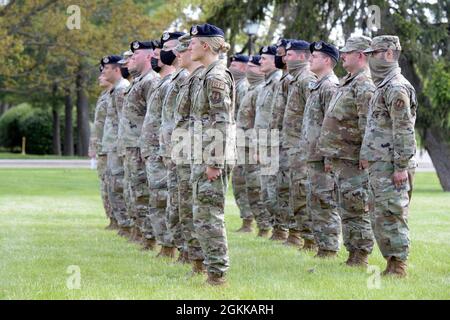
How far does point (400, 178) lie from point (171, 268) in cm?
248

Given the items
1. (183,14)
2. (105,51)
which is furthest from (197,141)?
(183,14)

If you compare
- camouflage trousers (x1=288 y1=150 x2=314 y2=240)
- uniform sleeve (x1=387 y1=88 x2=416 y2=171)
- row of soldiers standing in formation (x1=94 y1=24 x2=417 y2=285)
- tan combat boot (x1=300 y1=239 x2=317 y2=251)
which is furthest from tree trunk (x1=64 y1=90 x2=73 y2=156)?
uniform sleeve (x1=387 y1=88 x2=416 y2=171)

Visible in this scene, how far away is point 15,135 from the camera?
1770 inches

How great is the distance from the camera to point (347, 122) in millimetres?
9047

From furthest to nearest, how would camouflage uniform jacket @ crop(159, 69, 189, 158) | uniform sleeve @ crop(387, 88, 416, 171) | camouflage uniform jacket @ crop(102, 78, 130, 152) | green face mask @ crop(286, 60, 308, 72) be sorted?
camouflage uniform jacket @ crop(102, 78, 130, 152)
green face mask @ crop(286, 60, 308, 72)
camouflage uniform jacket @ crop(159, 69, 189, 158)
uniform sleeve @ crop(387, 88, 416, 171)

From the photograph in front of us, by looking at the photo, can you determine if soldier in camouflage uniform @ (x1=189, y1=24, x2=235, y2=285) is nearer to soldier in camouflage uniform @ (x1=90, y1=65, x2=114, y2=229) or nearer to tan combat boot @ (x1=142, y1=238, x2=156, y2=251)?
tan combat boot @ (x1=142, y1=238, x2=156, y2=251)

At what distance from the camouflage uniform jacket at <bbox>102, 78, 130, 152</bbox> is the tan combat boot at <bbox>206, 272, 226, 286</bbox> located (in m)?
4.50

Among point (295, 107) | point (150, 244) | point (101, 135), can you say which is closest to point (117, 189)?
point (101, 135)

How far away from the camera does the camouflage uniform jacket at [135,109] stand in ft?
34.5

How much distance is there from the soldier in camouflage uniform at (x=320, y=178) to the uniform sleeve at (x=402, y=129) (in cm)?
147

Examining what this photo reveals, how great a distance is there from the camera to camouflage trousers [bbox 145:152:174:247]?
31.8 ft
